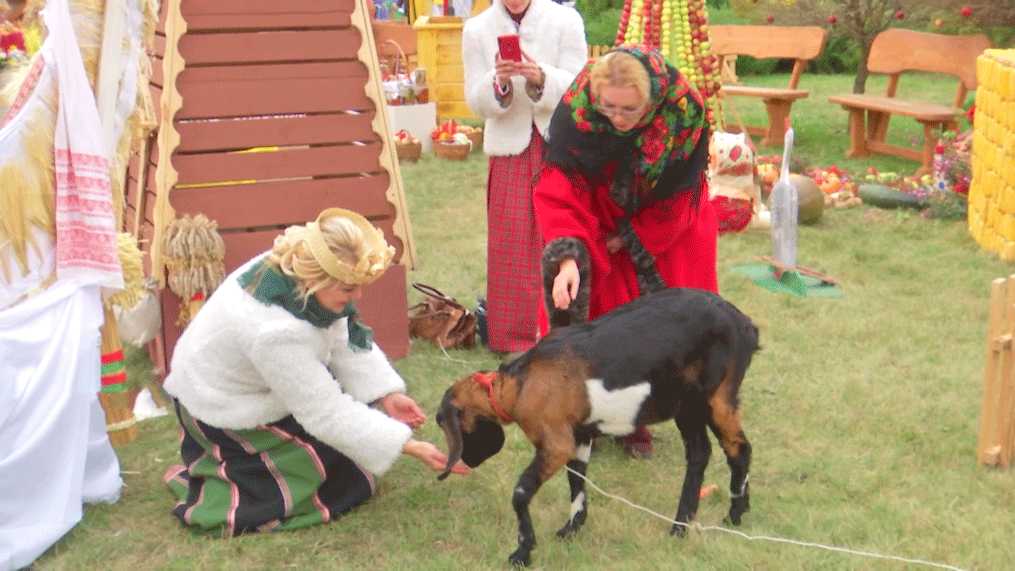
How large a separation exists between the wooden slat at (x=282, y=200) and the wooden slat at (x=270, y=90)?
1.20 feet

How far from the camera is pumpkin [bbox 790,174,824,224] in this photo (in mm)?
8625

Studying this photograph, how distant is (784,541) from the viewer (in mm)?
3582

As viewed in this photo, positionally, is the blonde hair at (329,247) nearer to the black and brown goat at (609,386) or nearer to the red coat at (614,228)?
the black and brown goat at (609,386)

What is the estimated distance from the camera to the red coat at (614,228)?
3.94 metres

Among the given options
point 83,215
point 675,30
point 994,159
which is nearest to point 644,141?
point 83,215

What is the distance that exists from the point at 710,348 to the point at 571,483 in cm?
72

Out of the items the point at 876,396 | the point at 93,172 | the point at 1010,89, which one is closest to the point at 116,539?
the point at 93,172

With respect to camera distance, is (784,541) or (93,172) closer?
(784,541)

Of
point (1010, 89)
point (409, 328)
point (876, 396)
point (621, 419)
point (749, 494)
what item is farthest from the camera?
point (1010, 89)

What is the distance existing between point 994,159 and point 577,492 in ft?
17.9

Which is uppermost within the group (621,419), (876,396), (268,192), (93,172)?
(93,172)

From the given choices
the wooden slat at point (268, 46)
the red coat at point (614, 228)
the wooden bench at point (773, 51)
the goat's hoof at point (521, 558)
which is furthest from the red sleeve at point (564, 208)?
the wooden bench at point (773, 51)

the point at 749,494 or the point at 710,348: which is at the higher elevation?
the point at 710,348

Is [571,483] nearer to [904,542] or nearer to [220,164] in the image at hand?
[904,542]
